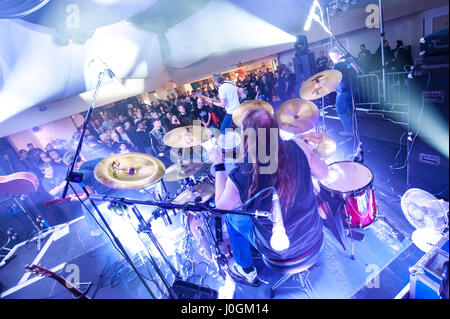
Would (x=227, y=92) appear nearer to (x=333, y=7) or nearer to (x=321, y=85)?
(x=321, y=85)

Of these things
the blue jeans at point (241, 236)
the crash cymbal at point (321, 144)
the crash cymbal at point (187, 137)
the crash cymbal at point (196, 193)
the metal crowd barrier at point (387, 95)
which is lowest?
the metal crowd barrier at point (387, 95)

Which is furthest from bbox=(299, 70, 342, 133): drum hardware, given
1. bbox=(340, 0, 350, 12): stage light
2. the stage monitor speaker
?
bbox=(340, 0, 350, 12): stage light

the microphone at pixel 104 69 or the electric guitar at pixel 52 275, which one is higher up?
the microphone at pixel 104 69

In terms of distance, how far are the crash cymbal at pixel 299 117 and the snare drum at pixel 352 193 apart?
1.94 ft

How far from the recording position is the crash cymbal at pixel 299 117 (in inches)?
97.0

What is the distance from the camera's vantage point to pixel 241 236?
201 centimetres

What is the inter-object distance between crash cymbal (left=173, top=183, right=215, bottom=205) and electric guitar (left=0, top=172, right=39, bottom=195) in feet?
8.83

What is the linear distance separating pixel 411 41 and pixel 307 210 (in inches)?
356

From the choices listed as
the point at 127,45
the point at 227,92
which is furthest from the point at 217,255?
the point at 127,45

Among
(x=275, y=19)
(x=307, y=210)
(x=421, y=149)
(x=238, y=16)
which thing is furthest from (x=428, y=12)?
(x=307, y=210)

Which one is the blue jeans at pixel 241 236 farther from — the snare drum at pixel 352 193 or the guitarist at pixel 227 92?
the guitarist at pixel 227 92

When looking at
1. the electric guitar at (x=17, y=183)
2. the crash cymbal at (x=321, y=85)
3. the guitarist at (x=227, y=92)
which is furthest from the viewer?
the guitarist at (x=227, y=92)

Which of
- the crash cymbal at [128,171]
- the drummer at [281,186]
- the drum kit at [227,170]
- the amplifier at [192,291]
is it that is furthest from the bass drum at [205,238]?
the drummer at [281,186]

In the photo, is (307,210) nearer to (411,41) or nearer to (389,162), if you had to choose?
(389,162)
